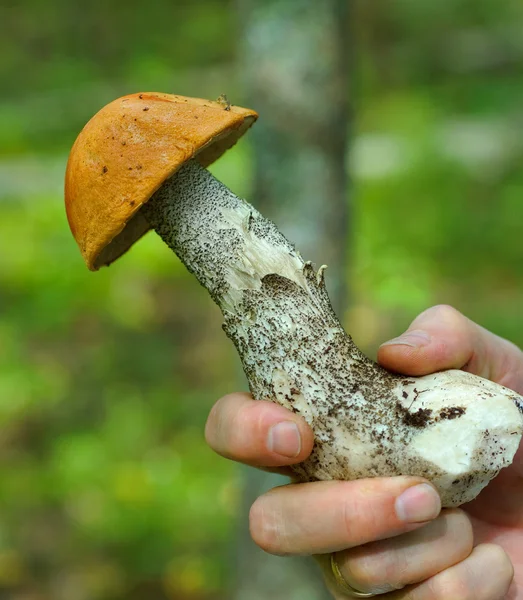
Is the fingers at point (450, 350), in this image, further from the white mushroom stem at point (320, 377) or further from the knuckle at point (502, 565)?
the knuckle at point (502, 565)

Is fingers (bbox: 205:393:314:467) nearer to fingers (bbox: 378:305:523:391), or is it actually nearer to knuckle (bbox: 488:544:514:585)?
fingers (bbox: 378:305:523:391)

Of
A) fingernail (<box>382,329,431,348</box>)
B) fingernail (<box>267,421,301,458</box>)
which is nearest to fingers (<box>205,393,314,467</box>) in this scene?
fingernail (<box>267,421,301,458</box>)

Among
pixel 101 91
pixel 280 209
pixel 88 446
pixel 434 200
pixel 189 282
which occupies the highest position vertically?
pixel 101 91

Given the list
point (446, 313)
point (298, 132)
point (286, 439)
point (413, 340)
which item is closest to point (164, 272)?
point (298, 132)

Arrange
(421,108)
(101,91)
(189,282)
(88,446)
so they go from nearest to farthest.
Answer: (88,446)
(189,282)
(421,108)
(101,91)

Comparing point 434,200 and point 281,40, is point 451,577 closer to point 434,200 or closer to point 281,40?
point 281,40

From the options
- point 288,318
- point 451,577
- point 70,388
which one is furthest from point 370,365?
point 70,388

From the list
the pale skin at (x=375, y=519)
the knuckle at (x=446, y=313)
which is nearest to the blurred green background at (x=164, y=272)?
the knuckle at (x=446, y=313)
